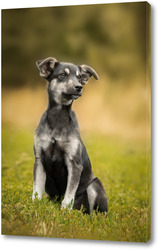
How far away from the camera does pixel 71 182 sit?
491cm

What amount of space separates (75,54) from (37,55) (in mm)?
451


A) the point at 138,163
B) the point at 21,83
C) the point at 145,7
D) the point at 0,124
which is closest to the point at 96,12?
the point at 145,7

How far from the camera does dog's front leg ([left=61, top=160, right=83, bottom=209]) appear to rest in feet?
16.0

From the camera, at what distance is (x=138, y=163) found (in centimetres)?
618

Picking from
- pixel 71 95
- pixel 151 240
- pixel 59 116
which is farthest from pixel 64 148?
pixel 151 240

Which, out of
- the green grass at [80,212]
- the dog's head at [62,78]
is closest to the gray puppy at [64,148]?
the dog's head at [62,78]

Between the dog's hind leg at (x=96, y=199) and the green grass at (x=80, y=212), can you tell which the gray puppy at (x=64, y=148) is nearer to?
the dog's hind leg at (x=96, y=199)

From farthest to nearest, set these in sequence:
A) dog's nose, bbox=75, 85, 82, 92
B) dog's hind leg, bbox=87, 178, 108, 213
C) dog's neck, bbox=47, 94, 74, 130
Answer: dog's hind leg, bbox=87, 178, 108, 213, dog's neck, bbox=47, 94, 74, 130, dog's nose, bbox=75, 85, 82, 92

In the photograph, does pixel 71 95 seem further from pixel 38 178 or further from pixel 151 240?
pixel 151 240

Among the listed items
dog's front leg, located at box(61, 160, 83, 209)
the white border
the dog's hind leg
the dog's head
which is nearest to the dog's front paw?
dog's front leg, located at box(61, 160, 83, 209)

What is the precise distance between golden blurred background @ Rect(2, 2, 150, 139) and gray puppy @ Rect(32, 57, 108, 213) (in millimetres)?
306

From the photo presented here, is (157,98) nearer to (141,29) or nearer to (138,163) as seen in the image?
(141,29)

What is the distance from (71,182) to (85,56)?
1.60 metres

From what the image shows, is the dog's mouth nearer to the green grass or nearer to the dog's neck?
the dog's neck
